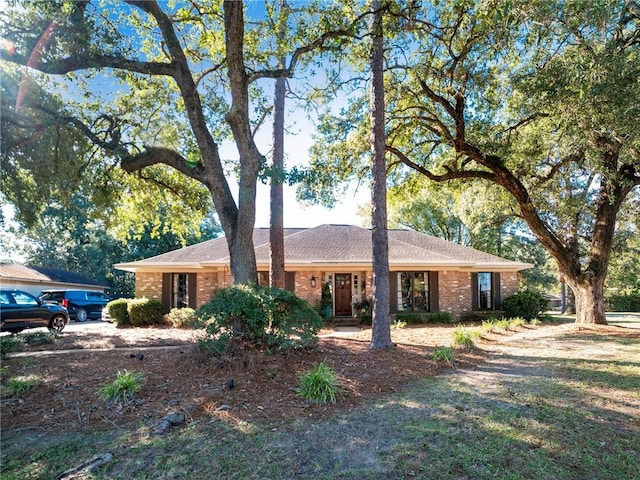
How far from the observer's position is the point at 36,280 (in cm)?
2322

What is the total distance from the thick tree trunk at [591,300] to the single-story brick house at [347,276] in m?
4.07

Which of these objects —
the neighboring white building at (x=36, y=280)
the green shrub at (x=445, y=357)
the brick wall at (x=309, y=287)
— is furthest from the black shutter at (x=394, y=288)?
the neighboring white building at (x=36, y=280)

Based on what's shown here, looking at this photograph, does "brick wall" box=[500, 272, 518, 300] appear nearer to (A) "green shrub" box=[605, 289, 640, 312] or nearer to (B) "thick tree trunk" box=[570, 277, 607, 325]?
(B) "thick tree trunk" box=[570, 277, 607, 325]

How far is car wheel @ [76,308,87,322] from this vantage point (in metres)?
19.0


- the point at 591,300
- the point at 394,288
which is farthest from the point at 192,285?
the point at 591,300

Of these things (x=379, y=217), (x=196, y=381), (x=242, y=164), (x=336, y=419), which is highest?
(x=242, y=164)

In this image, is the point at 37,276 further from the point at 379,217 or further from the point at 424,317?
the point at 379,217

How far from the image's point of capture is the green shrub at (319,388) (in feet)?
16.4

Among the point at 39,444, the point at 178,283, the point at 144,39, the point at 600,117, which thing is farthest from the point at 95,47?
the point at 178,283

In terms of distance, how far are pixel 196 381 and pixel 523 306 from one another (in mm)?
15444

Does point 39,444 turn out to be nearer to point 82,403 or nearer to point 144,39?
point 82,403

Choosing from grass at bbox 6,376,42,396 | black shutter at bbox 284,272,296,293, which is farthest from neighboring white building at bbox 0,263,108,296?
grass at bbox 6,376,42,396

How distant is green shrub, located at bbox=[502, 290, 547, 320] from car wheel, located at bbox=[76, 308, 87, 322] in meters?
20.1

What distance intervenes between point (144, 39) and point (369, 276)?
1143 cm
